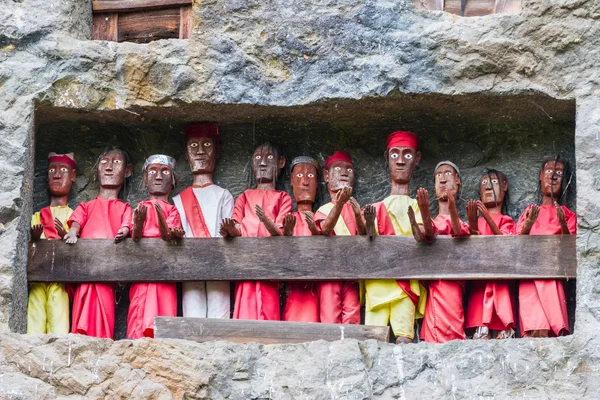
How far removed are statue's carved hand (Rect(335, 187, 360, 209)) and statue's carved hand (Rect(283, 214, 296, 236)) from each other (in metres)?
0.29

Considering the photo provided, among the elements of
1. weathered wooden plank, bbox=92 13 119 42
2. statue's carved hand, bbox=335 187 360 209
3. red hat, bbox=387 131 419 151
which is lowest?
statue's carved hand, bbox=335 187 360 209

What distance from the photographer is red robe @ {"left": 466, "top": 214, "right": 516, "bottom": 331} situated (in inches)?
307

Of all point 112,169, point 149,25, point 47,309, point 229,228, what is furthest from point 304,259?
point 149,25

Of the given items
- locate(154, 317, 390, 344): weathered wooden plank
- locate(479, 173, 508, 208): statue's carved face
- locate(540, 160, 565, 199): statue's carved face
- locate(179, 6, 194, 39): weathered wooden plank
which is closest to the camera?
locate(154, 317, 390, 344): weathered wooden plank

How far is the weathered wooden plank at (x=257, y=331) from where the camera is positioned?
7598mm

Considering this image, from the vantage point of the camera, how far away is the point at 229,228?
7.94 meters

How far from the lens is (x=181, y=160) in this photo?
8.73m

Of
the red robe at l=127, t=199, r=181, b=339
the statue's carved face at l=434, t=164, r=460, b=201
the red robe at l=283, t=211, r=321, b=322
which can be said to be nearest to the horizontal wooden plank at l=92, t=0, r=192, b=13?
the red robe at l=127, t=199, r=181, b=339

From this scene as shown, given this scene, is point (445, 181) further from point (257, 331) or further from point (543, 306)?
point (257, 331)

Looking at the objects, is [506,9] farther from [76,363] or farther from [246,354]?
A: [76,363]

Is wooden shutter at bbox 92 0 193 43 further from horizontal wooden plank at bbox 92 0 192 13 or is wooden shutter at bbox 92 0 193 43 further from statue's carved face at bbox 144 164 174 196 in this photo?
statue's carved face at bbox 144 164 174 196

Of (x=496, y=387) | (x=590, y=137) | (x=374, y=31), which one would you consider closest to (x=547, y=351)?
(x=496, y=387)

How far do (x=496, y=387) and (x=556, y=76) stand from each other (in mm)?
1781

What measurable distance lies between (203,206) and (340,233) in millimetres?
816
